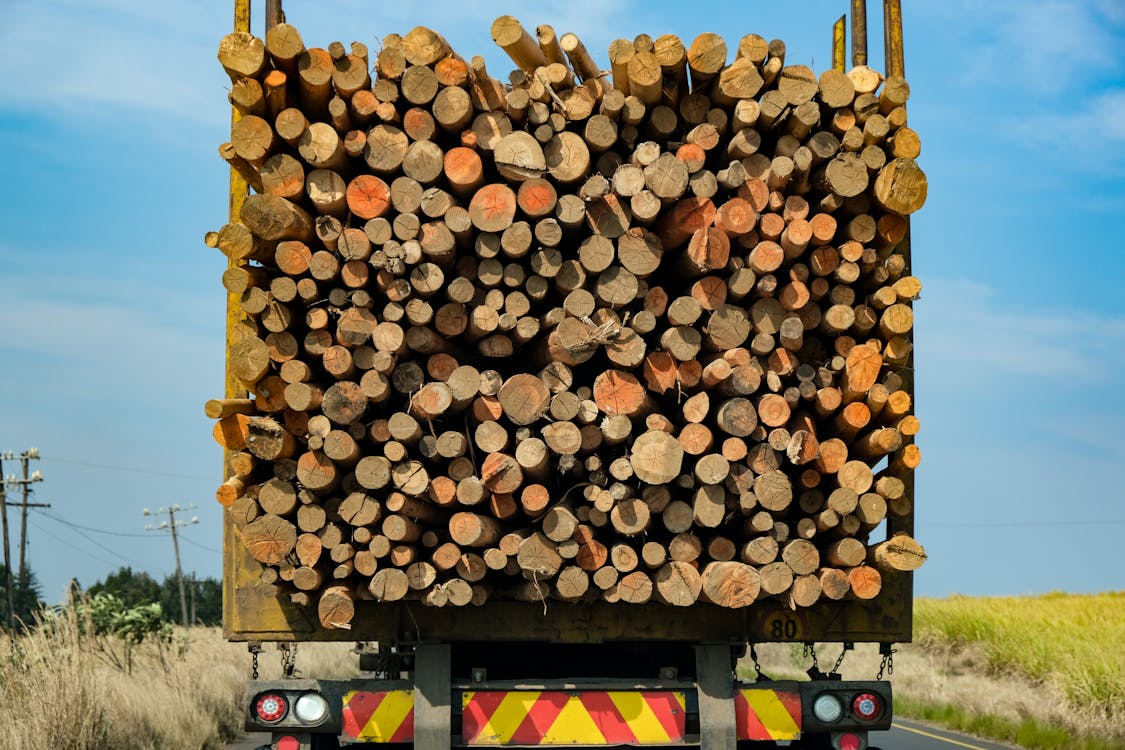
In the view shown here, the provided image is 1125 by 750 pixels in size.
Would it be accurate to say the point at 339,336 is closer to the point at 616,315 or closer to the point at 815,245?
the point at 616,315

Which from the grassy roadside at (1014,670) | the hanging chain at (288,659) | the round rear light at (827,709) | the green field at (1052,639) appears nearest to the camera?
the round rear light at (827,709)

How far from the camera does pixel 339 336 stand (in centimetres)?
543

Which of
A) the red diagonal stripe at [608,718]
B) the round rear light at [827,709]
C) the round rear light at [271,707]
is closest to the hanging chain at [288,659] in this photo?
the round rear light at [271,707]

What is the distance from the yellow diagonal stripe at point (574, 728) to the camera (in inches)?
225

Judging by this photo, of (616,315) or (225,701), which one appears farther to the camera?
(225,701)

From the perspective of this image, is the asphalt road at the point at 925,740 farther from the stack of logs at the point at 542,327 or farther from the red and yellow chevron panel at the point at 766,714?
the stack of logs at the point at 542,327

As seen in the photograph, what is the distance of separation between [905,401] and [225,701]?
862cm

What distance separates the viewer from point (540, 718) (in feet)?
18.8

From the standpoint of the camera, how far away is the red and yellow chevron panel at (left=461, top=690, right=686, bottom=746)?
5.71 meters

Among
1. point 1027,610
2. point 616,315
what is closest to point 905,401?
point 616,315

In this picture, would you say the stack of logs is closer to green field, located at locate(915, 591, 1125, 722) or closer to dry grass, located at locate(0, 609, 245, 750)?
dry grass, located at locate(0, 609, 245, 750)

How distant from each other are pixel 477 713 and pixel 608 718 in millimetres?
621

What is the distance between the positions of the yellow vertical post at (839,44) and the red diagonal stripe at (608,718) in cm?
417

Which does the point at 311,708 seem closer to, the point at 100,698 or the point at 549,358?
the point at 549,358
